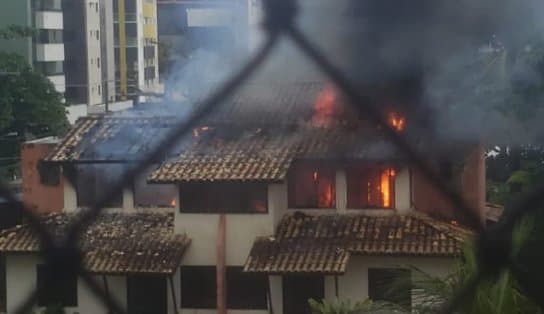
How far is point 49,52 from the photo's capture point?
475 centimetres

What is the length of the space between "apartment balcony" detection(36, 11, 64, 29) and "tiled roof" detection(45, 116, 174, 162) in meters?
1.53

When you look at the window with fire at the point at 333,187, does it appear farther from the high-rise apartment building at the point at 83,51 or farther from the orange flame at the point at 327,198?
the high-rise apartment building at the point at 83,51

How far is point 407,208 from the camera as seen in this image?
2609 mm

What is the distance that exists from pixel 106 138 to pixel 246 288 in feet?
2.05

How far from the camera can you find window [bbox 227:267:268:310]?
2520 mm

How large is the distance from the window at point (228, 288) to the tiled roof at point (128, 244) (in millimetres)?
75

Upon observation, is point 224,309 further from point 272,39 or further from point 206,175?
point 272,39

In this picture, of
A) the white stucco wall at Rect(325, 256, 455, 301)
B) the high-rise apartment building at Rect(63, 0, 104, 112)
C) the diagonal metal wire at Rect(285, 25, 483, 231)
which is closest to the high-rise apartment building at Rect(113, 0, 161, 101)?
the high-rise apartment building at Rect(63, 0, 104, 112)

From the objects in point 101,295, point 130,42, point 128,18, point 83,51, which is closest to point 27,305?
point 101,295

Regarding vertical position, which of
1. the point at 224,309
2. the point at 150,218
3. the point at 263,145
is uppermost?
the point at 263,145

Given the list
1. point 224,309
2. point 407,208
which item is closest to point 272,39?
point 224,309

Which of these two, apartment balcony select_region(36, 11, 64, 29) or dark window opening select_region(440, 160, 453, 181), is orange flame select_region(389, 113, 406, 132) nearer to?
dark window opening select_region(440, 160, 453, 181)

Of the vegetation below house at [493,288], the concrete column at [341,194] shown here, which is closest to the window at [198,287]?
the concrete column at [341,194]

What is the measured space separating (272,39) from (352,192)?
7.74 feet
